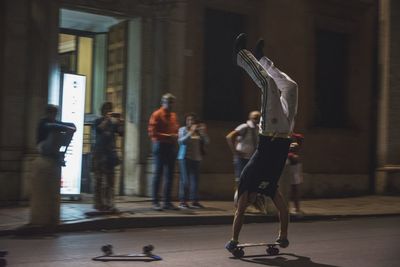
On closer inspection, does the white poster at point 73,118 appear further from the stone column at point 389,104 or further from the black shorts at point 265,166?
the stone column at point 389,104

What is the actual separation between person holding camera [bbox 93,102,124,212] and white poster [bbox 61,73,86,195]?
1.59 metres

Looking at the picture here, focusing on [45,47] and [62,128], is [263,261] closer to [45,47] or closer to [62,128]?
[62,128]

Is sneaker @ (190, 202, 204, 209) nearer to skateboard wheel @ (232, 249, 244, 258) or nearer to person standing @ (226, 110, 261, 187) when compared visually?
person standing @ (226, 110, 261, 187)

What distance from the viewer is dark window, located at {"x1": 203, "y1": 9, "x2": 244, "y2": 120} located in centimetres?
1313

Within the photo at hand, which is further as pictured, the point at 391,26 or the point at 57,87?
the point at 391,26

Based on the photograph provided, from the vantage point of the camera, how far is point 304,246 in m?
7.41

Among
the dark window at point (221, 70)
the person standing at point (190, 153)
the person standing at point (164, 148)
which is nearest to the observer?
the person standing at point (164, 148)

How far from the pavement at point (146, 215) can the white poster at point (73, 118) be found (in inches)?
14.2

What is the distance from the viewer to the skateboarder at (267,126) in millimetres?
6266

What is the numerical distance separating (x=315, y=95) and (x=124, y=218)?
7.48 meters

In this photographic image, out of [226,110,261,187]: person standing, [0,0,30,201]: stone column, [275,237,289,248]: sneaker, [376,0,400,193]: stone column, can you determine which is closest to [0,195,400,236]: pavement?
[0,0,30,201]: stone column

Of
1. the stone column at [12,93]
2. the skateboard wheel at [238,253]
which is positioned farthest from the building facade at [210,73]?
the skateboard wheel at [238,253]

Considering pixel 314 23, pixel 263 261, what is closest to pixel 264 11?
pixel 314 23

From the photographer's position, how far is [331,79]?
15344 mm
